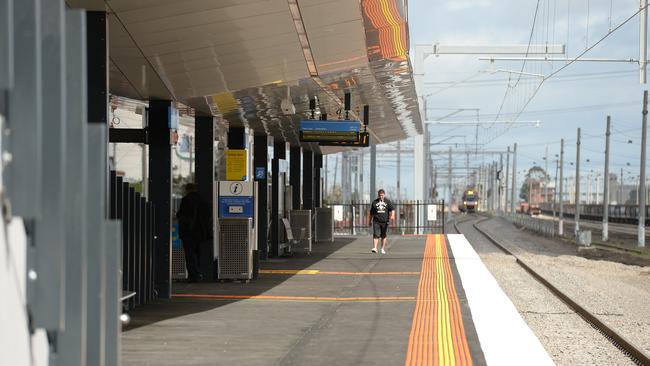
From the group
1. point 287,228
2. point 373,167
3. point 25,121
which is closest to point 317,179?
point 373,167

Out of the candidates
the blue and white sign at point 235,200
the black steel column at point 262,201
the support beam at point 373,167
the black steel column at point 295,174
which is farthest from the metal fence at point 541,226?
the blue and white sign at point 235,200

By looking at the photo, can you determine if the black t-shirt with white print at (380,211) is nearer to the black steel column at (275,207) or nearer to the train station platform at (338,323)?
the black steel column at (275,207)

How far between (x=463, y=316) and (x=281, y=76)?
488cm

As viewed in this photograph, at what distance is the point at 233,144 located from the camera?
19812 mm

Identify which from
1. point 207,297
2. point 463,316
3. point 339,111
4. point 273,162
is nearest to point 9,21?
point 463,316

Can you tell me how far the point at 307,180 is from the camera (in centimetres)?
2977

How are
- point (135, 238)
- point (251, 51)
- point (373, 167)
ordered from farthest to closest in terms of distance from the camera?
1. point (373, 167)
2. point (251, 51)
3. point (135, 238)

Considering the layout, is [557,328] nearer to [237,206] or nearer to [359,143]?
[237,206]

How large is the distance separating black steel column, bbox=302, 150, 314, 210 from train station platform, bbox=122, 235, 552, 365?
427 inches

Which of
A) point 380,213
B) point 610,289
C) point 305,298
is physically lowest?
point 610,289

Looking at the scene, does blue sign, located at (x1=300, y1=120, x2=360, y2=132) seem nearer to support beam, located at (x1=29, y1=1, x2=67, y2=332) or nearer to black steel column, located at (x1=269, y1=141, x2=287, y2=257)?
black steel column, located at (x1=269, y1=141, x2=287, y2=257)

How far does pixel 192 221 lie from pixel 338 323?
5413 mm

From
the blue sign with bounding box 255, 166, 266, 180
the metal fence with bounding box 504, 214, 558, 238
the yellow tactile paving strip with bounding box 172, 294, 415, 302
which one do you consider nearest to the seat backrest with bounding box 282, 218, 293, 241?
the blue sign with bounding box 255, 166, 266, 180

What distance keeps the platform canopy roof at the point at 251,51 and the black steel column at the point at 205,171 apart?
43 centimetres
